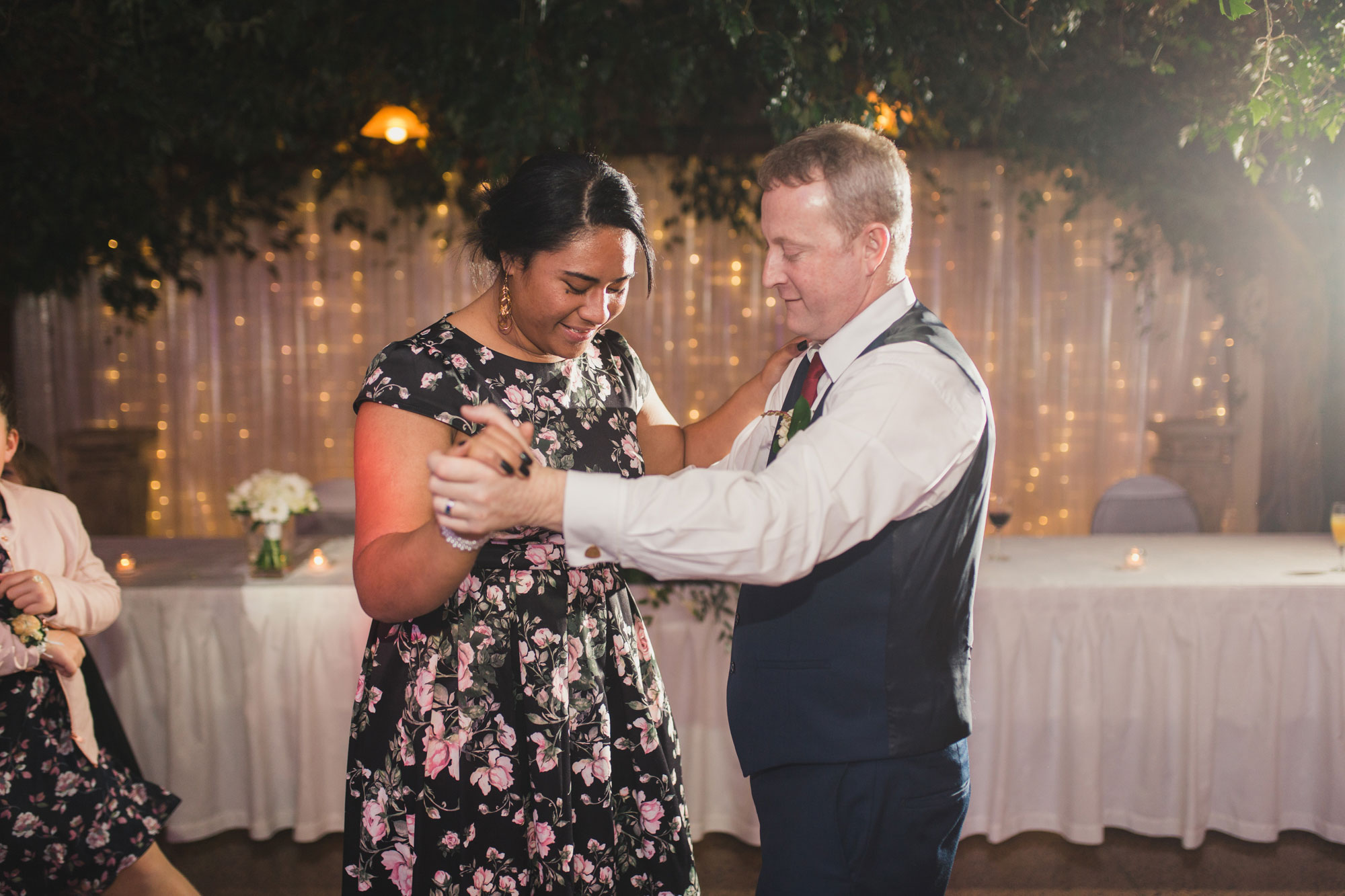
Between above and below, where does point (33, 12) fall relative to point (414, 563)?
above

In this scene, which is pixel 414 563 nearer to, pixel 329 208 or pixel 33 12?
pixel 33 12

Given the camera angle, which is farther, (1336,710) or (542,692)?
(1336,710)

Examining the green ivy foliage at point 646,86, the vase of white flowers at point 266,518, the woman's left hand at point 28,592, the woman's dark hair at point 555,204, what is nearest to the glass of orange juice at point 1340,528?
the green ivy foliage at point 646,86

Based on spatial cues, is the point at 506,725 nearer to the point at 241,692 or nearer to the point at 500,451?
the point at 500,451

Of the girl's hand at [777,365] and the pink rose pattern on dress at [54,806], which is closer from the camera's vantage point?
the girl's hand at [777,365]

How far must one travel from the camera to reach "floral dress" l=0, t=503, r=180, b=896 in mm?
1834

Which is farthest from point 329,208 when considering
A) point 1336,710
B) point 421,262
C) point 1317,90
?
point 1336,710

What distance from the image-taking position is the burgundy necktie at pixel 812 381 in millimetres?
1334

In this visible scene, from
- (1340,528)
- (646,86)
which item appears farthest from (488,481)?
(646,86)

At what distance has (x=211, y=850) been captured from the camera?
8.72ft

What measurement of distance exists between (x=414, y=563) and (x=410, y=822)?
47 centimetres

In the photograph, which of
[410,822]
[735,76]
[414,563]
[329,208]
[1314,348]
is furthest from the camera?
[329,208]

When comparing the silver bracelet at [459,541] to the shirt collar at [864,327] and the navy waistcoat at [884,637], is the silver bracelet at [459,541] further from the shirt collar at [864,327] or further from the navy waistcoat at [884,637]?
the shirt collar at [864,327]

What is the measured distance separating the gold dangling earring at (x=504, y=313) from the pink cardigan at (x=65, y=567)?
3.91 ft
